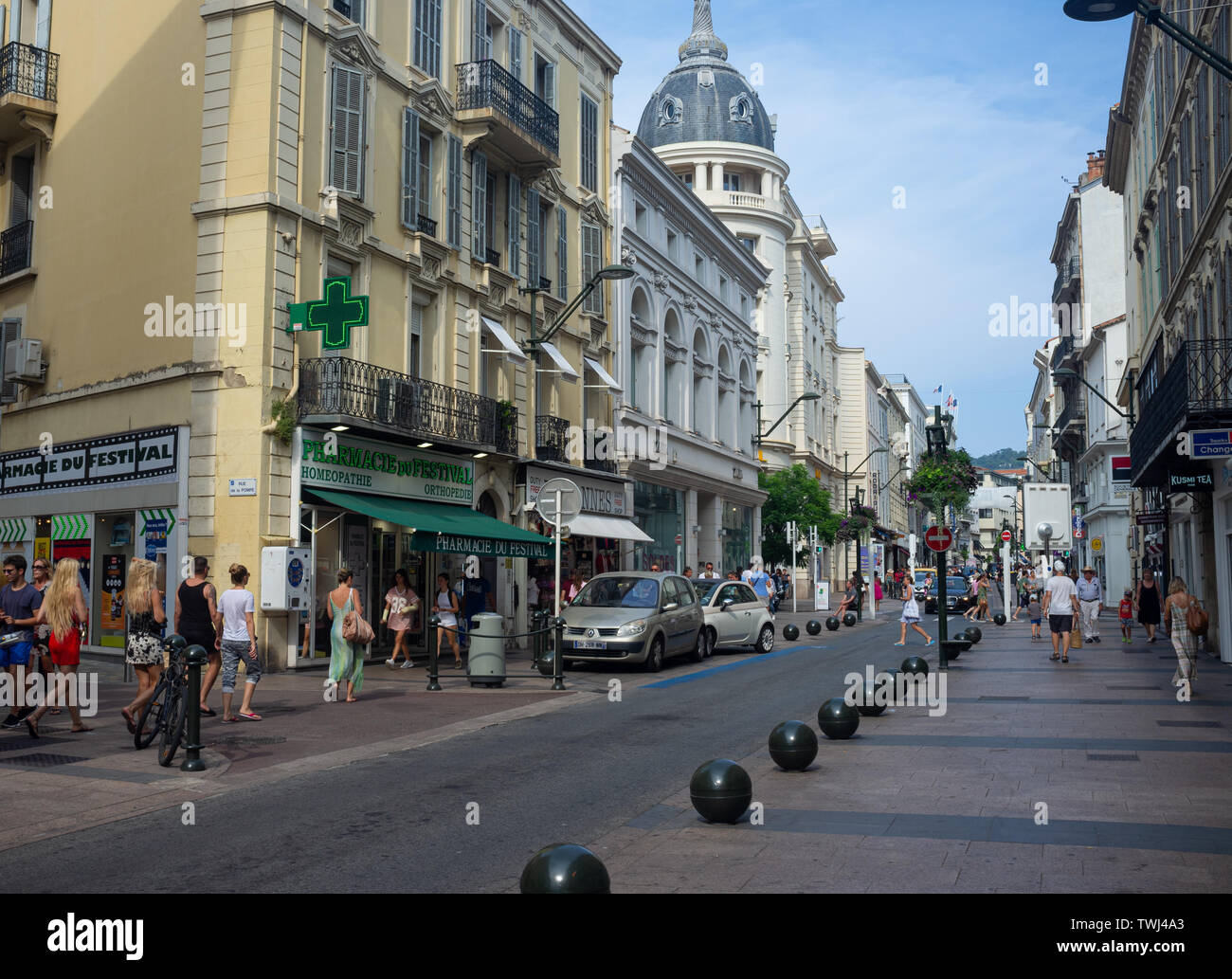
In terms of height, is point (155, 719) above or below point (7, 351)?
below

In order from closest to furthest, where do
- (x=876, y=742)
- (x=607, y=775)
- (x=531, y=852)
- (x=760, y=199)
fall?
(x=531, y=852) → (x=607, y=775) → (x=876, y=742) → (x=760, y=199)

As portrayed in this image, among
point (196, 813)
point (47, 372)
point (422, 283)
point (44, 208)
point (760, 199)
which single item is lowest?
point (196, 813)

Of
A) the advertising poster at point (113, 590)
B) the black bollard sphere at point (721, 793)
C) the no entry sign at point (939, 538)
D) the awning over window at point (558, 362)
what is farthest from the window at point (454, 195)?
the black bollard sphere at point (721, 793)

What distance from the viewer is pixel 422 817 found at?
312 inches

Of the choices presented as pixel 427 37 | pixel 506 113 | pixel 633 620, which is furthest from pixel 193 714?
pixel 506 113

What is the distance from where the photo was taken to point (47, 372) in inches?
883

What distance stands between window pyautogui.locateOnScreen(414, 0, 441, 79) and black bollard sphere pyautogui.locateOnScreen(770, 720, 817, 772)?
18077 mm

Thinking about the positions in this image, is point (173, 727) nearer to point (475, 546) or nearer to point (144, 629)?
point (144, 629)

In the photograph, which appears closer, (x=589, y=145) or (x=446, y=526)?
(x=446, y=526)

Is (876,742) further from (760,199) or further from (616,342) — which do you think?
(760,199)

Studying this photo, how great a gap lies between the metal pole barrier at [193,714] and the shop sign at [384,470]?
32.0 feet

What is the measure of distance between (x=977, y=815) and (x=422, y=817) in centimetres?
384
